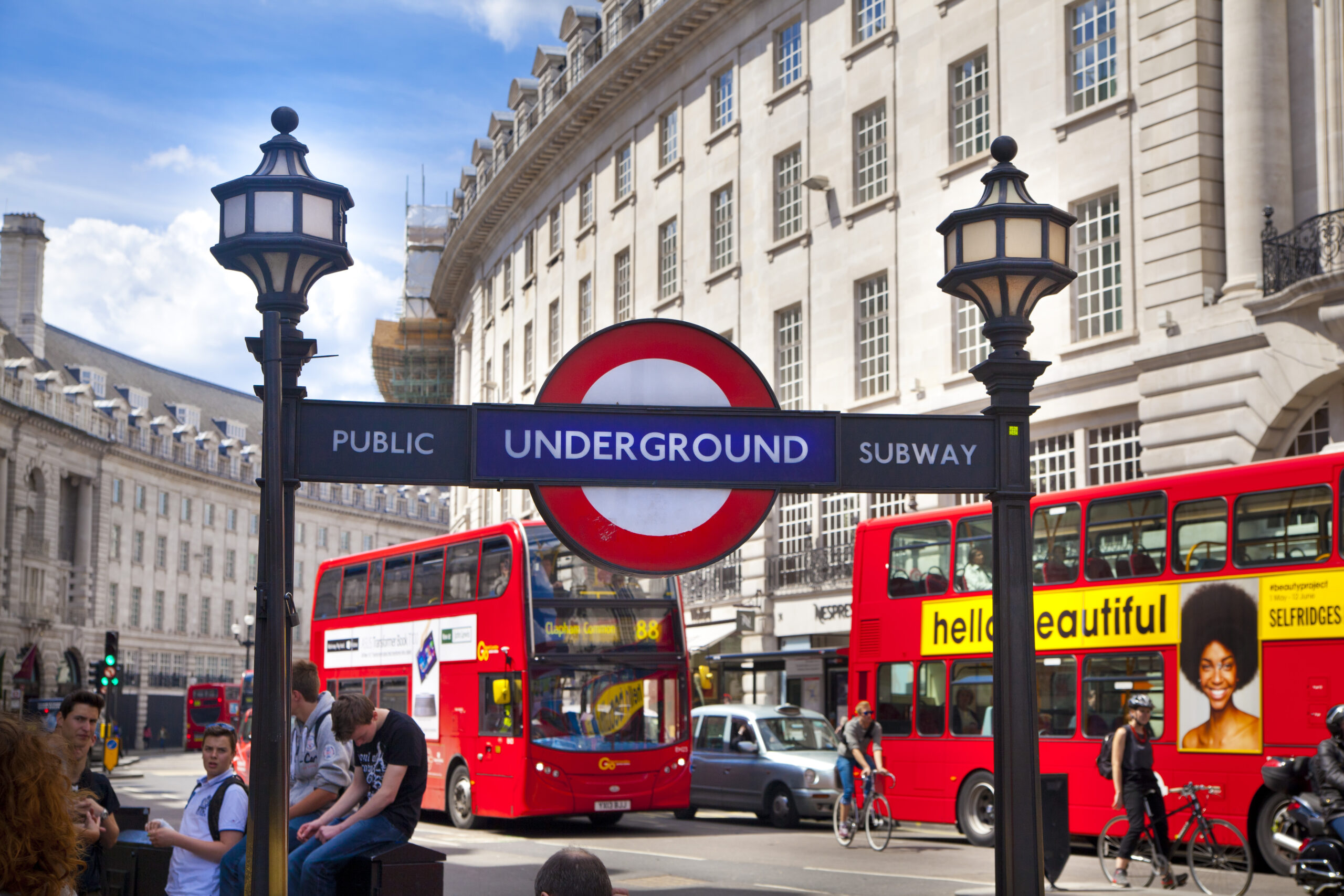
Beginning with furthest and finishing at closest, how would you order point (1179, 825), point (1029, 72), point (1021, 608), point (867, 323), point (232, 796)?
point (867, 323), point (1029, 72), point (1179, 825), point (232, 796), point (1021, 608)

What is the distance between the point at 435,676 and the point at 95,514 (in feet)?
211

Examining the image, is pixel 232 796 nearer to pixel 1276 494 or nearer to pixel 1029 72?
pixel 1276 494

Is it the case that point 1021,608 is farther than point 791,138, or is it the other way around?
point 791,138

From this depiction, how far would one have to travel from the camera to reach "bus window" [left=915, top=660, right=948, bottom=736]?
1892 cm

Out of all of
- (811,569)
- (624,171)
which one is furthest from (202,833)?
(624,171)

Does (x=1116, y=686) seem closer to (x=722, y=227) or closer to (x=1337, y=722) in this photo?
(x=1337, y=722)

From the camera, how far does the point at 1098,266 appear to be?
25094 millimetres

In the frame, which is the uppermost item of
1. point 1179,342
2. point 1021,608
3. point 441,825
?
point 1179,342

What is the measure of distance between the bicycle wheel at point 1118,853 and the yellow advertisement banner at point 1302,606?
2464mm

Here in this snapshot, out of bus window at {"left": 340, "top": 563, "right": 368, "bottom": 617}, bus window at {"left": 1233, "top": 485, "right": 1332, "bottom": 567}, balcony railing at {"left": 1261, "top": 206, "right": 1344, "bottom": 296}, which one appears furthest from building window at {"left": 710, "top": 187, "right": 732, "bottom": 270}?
bus window at {"left": 1233, "top": 485, "right": 1332, "bottom": 567}

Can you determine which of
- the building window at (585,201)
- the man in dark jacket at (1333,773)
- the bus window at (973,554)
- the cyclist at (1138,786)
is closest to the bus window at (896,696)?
the bus window at (973,554)

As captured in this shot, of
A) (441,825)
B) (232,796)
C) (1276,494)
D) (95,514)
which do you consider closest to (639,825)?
(441,825)

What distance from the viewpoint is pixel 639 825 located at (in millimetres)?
22547

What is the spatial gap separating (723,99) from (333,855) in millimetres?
31295
